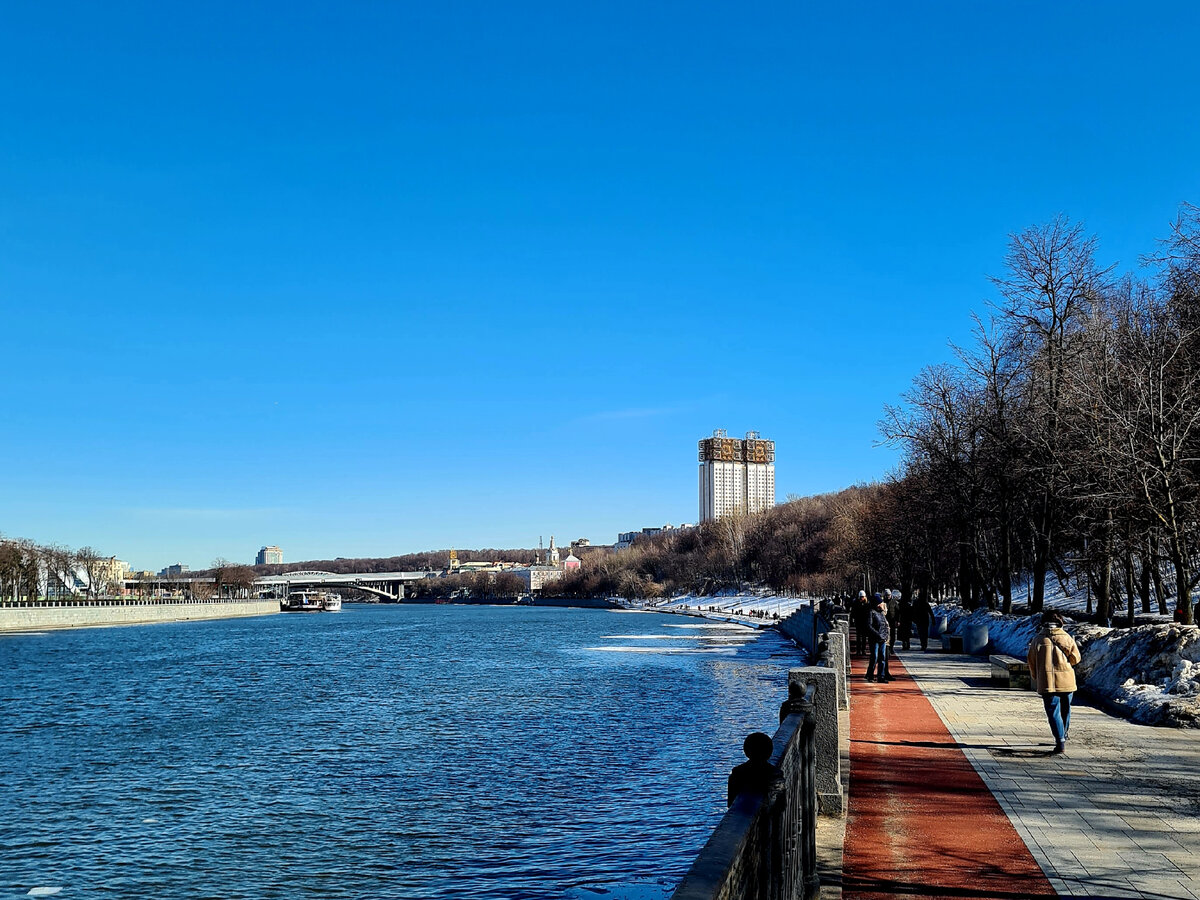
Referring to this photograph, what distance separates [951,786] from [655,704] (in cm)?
1847

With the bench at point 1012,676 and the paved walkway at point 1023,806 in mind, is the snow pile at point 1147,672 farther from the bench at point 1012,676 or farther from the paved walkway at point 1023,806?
the bench at point 1012,676

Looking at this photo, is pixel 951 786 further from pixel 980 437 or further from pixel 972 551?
pixel 972 551

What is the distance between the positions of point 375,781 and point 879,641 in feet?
32.4

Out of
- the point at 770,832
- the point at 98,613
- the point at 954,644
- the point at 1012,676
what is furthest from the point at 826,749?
the point at 98,613

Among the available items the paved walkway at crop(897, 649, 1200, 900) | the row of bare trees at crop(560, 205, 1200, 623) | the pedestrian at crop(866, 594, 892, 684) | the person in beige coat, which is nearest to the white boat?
the row of bare trees at crop(560, 205, 1200, 623)

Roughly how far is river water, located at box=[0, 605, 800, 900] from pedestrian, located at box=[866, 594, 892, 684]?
281cm

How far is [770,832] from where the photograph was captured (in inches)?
210

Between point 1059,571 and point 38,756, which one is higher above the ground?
point 1059,571

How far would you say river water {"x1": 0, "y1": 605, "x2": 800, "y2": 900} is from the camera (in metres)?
13.0

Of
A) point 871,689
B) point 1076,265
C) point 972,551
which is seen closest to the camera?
point 871,689

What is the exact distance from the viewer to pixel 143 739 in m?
25.6

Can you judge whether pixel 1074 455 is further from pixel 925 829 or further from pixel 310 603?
pixel 310 603

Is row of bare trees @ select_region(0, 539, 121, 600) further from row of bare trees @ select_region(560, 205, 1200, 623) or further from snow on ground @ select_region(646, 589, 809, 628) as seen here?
row of bare trees @ select_region(560, 205, 1200, 623)

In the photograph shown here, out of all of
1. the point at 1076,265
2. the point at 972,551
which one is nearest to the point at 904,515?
the point at 972,551
